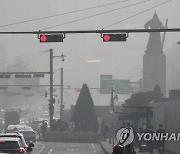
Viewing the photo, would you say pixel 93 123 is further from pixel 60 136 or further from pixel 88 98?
pixel 60 136

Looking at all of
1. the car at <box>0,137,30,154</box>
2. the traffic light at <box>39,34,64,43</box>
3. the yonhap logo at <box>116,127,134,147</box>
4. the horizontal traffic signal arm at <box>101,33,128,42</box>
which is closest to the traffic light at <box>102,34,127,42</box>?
the horizontal traffic signal arm at <box>101,33,128,42</box>

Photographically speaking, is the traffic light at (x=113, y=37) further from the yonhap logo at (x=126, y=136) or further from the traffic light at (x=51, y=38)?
the yonhap logo at (x=126, y=136)

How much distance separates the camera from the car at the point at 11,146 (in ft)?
117

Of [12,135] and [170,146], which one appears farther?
[170,146]

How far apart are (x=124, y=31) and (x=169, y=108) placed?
1059cm

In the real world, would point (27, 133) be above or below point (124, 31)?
below

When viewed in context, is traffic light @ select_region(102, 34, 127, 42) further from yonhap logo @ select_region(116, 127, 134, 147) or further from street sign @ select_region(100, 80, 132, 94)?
street sign @ select_region(100, 80, 132, 94)

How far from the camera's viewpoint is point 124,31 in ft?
155

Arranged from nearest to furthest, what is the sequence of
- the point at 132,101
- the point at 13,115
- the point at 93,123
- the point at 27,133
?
the point at 27,133 < the point at 93,123 < the point at 132,101 < the point at 13,115

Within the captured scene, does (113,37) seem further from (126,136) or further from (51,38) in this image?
(126,136)

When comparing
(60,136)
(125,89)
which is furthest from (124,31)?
(125,89)

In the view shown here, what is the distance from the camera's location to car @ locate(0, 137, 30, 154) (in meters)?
35.7

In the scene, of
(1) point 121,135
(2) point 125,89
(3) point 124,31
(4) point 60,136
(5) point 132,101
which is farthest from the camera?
(2) point 125,89

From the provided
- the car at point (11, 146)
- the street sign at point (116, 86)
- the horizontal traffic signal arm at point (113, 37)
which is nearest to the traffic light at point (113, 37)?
the horizontal traffic signal arm at point (113, 37)
